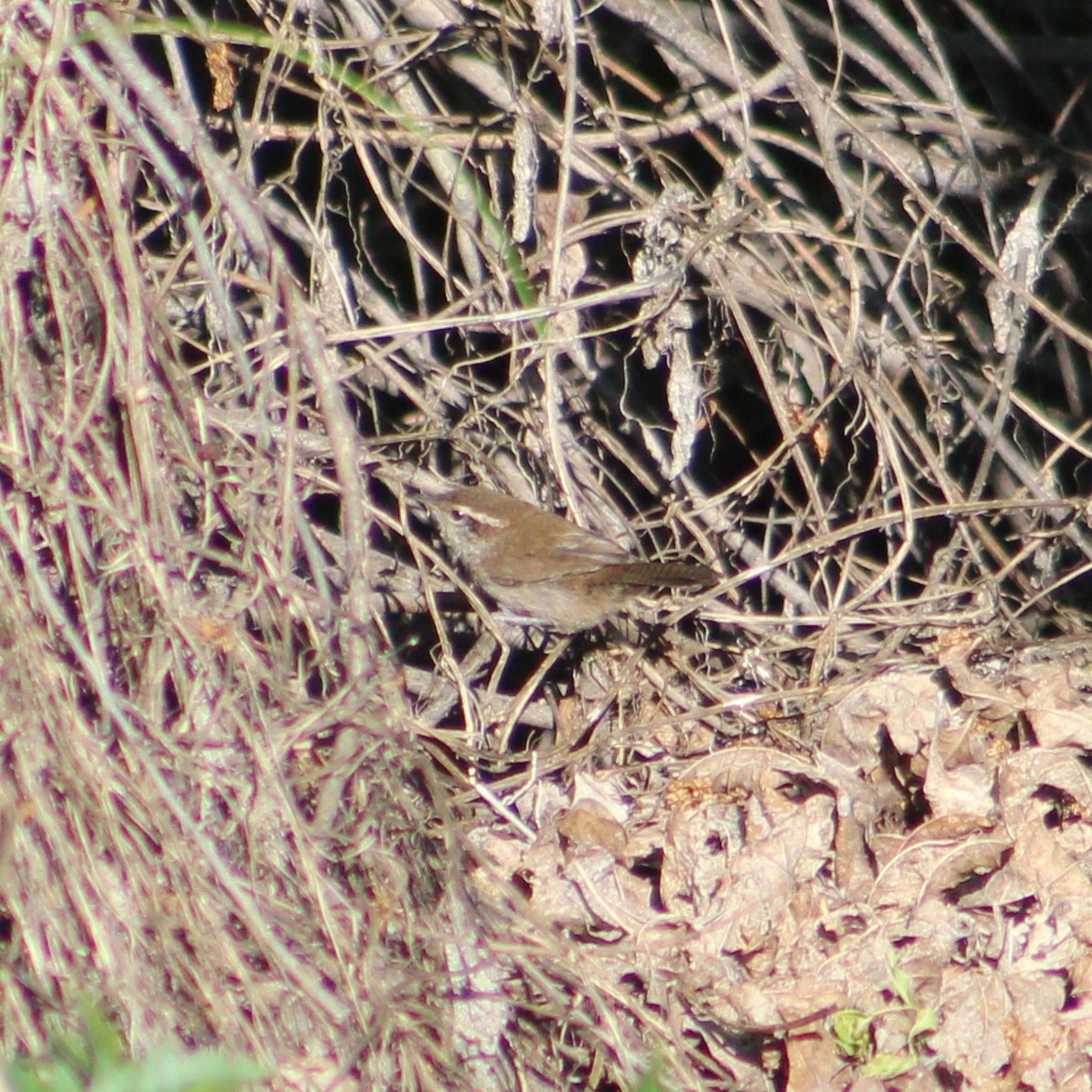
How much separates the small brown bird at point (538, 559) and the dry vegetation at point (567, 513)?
117 mm

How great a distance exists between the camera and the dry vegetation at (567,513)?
10.6ft

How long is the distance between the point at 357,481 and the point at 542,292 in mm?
1344

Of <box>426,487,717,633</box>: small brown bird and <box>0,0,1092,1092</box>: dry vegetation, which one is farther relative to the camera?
<box>426,487,717,633</box>: small brown bird

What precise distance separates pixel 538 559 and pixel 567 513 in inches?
9.0

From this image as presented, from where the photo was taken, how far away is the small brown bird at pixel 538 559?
15.1 feet

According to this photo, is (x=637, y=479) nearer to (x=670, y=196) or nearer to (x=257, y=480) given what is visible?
(x=670, y=196)

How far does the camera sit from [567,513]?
4.67 meters

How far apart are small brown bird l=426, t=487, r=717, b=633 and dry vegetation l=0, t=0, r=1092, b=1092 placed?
0.38 ft

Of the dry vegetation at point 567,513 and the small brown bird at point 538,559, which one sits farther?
the small brown bird at point 538,559

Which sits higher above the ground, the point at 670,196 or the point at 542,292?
the point at 670,196

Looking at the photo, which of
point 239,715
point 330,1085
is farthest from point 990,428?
point 330,1085

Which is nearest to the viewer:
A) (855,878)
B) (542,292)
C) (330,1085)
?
(330,1085)

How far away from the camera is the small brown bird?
459 centimetres

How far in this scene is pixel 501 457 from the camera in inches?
185
